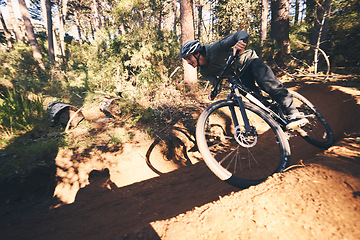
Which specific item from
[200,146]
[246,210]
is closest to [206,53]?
[200,146]

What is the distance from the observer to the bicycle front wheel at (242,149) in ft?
6.35

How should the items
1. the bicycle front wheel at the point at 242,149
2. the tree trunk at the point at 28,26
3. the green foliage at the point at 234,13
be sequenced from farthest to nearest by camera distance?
the tree trunk at the point at 28,26 → the green foliage at the point at 234,13 → the bicycle front wheel at the point at 242,149

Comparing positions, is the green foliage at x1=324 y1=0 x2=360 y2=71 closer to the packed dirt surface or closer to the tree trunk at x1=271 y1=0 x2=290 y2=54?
the tree trunk at x1=271 y1=0 x2=290 y2=54

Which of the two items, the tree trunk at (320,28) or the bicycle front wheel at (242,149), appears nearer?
the bicycle front wheel at (242,149)

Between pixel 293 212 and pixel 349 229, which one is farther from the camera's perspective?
pixel 293 212

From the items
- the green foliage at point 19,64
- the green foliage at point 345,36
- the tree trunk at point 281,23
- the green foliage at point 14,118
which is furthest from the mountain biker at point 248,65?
the green foliage at point 19,64

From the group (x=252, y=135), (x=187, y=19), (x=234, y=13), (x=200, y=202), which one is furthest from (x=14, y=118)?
(x=234, y=13)

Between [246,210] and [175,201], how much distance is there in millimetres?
1183

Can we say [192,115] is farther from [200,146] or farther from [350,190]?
[350,190]

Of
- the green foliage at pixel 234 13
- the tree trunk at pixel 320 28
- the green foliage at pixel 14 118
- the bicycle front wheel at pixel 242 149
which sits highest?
the green foliage at pixel 234 13

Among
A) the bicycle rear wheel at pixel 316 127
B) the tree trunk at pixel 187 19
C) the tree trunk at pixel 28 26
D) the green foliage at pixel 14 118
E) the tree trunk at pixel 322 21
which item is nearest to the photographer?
the bicycle rear wheel at pixel 316 127

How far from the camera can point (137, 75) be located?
19.5ft

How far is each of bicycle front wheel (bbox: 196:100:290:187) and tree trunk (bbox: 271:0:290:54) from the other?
A: 219 inches

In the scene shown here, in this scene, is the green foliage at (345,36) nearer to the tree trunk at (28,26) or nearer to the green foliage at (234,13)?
the green foliage at (234,13)
